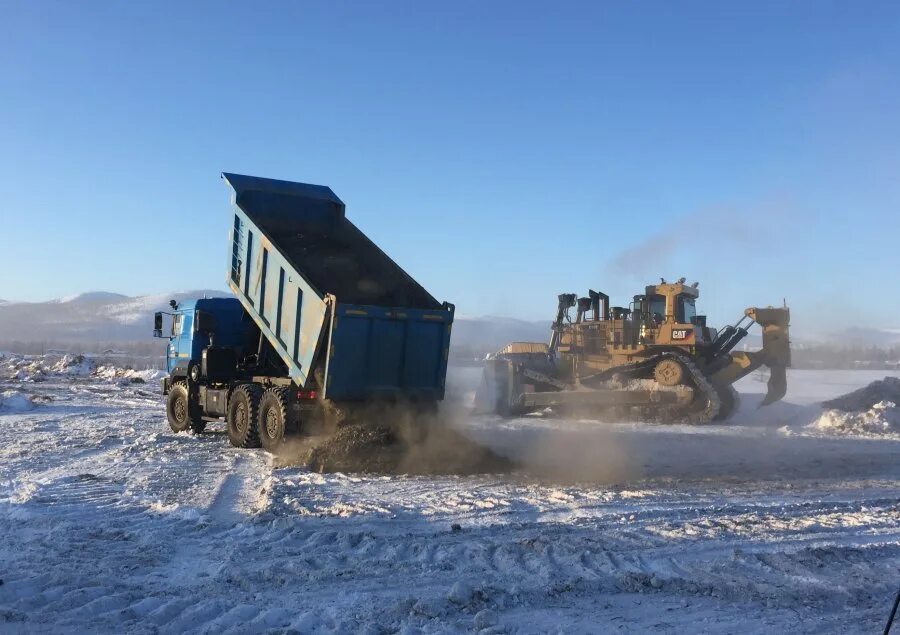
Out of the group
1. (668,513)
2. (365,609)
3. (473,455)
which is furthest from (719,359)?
(365,609)

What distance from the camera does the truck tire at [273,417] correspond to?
11.2 meters

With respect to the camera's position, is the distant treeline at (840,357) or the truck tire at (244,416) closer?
the truck tire at (244,416)

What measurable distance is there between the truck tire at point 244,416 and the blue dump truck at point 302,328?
2cm

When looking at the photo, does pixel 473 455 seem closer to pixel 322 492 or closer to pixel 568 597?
pixel 322 492

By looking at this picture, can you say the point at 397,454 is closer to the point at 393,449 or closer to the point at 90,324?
the point at 393,449

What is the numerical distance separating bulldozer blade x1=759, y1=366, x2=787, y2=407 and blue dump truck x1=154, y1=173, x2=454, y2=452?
10562 mm

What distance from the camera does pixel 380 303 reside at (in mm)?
11578

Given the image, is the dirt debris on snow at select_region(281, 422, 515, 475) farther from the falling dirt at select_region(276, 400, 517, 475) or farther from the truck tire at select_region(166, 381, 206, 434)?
the truck tire at select_region(166, 381, 206, 434)

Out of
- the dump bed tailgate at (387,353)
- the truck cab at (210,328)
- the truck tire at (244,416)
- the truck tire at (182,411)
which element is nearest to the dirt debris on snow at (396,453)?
the dump bed tailgate at (387,353)

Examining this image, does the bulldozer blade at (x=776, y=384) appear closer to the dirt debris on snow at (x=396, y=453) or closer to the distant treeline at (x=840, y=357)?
the dirt debris on snow at (x=396, y=453)

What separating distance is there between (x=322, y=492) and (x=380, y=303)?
12.8 ft

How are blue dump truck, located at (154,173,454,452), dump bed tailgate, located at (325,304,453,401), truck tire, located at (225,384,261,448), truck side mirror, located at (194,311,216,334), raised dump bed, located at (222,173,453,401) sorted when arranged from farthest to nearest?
truck side mirror, located at (194,311,216,334) → truck tire, located at (225,384,261,448) → blue dump truck, located at (154,173,454,452) → raised dump bed, located at (222,173,453,401) → dump bed tailgate, located at (325,304,453,401)

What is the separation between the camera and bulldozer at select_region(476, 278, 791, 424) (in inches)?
699

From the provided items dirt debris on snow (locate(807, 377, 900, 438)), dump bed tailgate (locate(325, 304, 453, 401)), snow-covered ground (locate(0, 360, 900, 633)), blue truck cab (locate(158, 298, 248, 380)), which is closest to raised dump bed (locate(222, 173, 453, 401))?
dump bed tailgate (locate(325, 304, 453, 401))
